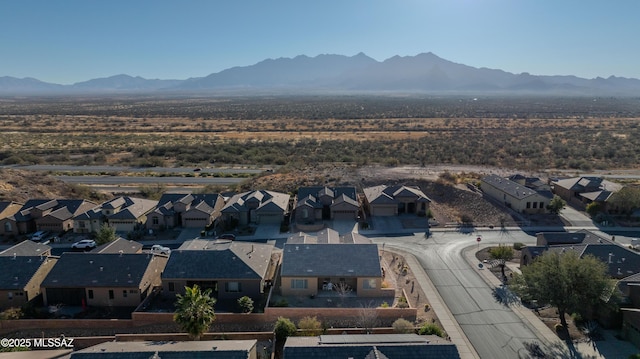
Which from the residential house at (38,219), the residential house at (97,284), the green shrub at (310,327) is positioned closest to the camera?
the green shrub at (310,327)

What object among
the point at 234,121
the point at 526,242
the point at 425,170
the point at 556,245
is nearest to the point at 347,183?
the point at 425,170

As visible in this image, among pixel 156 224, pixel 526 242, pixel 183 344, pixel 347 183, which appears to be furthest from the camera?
pixel 347 183

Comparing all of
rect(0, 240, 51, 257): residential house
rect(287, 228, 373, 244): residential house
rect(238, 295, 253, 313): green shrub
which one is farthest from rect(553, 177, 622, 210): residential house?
rect(0, 240, 51, 257): residential house

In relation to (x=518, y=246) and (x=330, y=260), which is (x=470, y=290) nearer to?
(x=330, y=260)

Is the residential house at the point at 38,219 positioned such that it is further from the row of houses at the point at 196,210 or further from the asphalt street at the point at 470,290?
the asphalt street at the point at 470,290


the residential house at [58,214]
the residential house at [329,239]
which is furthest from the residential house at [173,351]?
the residential house at [58,214]

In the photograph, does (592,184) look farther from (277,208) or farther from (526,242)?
(277,208)
